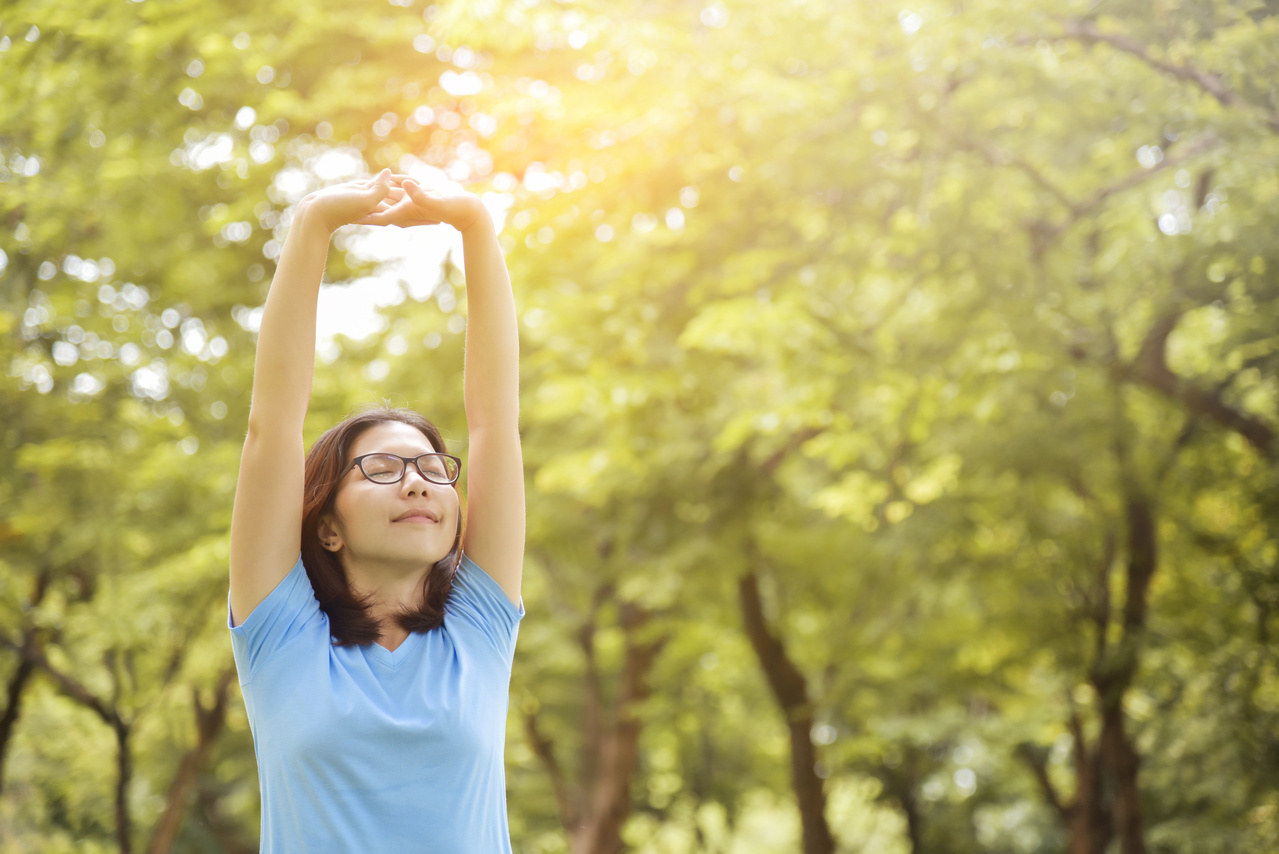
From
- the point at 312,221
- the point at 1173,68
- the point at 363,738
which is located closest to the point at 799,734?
the point at 1173,68

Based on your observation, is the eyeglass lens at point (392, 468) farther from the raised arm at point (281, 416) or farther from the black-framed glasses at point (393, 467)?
the raised arm at point (281, 416)

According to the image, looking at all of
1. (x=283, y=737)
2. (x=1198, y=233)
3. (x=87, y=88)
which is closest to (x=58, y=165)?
(x=87, y=88)

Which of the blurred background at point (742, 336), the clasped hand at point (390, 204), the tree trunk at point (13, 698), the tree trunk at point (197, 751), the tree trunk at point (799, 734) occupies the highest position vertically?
the clasped hand at point (390, 204)

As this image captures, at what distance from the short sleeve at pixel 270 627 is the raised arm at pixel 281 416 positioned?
2 centimetres

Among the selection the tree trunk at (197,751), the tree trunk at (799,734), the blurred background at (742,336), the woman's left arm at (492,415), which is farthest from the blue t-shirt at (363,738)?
the tree trunk at (799,734)

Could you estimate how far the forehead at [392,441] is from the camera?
170 cm

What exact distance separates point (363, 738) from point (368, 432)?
1.78 ft

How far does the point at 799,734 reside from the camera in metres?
11.4

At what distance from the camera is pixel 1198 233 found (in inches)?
241

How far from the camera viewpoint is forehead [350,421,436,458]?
1.70 m

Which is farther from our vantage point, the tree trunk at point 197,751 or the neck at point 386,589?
the tree trunk at point 197,751

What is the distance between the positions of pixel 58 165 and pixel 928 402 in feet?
18.8

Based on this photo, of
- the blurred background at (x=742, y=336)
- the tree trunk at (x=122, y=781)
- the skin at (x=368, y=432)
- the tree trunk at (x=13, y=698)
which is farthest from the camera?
the tree trunk at (x=13, y=698)

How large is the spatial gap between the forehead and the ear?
122 mm
